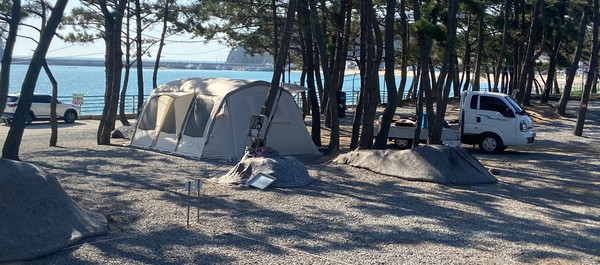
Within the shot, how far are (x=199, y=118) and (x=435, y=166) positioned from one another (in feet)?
A: 21.8

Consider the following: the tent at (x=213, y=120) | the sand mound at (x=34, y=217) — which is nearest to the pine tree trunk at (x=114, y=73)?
the tent at (x=213, y=120)

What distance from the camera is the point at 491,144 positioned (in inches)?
754

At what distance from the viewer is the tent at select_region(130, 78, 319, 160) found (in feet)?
55.8

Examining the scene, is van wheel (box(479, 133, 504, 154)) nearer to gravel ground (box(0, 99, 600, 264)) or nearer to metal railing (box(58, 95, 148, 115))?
gravel ground (box(0, 99, 600, 264))

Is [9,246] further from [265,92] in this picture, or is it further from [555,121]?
[555,121]

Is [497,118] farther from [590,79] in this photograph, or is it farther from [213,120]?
[213,120]

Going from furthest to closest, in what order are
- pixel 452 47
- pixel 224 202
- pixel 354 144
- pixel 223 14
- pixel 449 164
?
pixel 223 14 < pixel 354 144 < pixel 452 47 < pixel 449 164 < pixel 224 202

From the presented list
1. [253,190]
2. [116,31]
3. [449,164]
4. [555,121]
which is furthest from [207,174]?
[555,121]

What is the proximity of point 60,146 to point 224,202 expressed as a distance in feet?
36.3

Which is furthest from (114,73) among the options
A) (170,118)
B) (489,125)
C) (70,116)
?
(70,116)

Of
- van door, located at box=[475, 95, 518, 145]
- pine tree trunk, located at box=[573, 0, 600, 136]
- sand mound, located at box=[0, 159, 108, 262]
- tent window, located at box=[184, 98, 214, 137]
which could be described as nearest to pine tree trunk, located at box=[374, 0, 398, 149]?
van door, located at box=[475, 95, 518, 145]

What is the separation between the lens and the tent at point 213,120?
17.0 metres

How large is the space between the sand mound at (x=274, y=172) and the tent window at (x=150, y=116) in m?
6.52

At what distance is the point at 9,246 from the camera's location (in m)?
7.22
